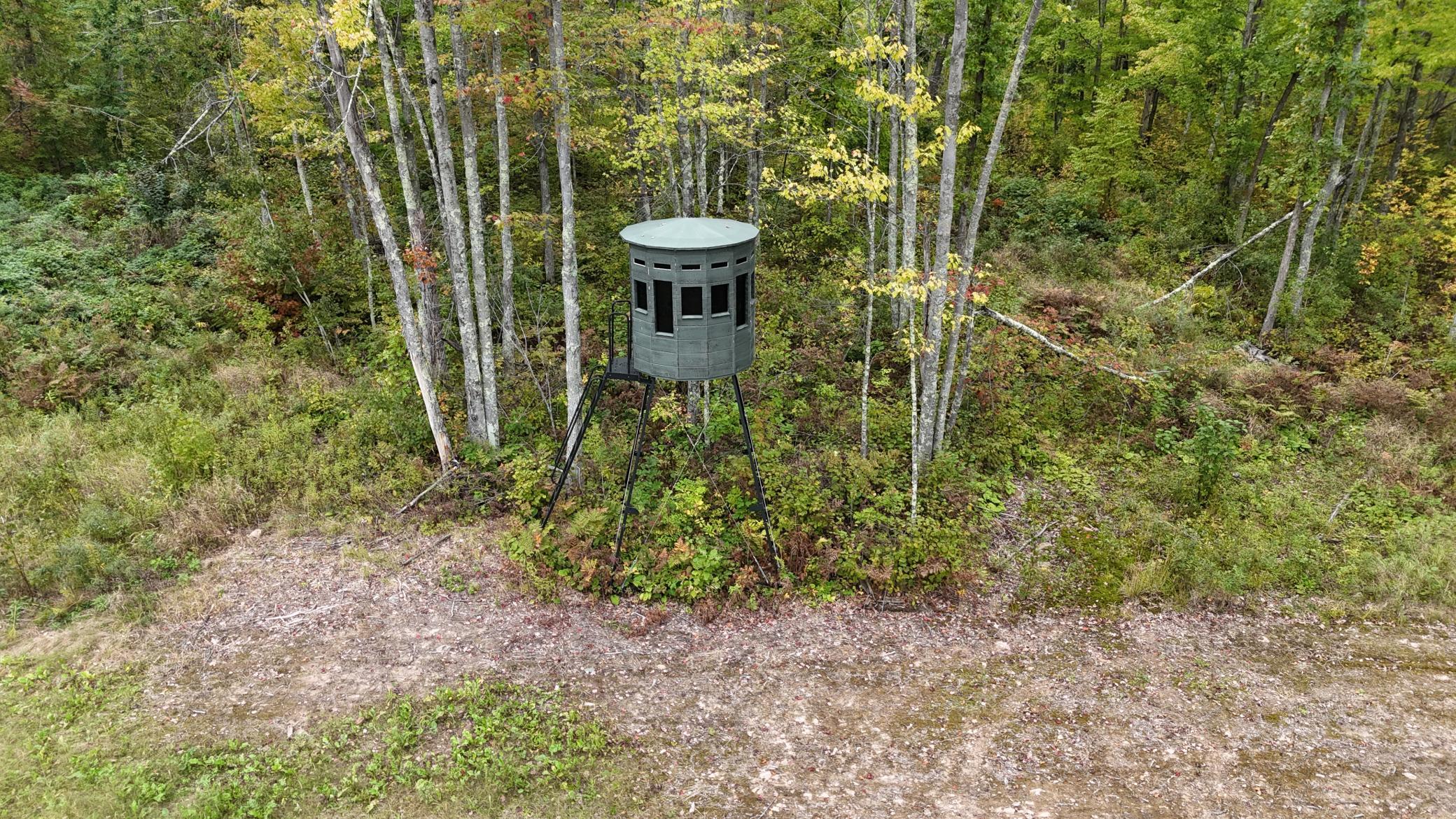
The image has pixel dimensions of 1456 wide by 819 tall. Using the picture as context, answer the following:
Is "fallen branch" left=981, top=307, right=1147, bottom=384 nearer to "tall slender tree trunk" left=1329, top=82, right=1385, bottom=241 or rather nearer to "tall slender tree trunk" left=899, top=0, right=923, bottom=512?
"tall slender tree trunk" left=899, top=0, right=923, bottom=512

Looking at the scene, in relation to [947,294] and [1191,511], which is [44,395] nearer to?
[947,294]

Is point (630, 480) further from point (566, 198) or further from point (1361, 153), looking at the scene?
point (1361, 153)

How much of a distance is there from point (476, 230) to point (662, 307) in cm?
357

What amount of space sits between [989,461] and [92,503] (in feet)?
42.0

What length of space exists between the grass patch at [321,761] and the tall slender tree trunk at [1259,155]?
59.7 feet

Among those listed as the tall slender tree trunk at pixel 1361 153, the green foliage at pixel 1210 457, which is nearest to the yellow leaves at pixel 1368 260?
the tall slender tree trunk at pixel 1361 153

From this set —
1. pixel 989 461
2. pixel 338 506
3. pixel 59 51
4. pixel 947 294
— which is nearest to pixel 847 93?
pixel 947 294

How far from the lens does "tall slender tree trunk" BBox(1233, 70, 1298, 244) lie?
1619cm

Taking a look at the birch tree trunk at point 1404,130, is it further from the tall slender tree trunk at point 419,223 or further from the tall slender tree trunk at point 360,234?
the tall slender tree trunk at point 360,234

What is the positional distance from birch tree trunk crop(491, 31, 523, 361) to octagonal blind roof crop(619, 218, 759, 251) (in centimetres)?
279

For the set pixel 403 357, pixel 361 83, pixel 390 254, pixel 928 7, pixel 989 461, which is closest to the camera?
pixel 390 254

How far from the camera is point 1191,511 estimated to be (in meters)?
9.91

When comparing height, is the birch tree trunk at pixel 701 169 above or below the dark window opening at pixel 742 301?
above

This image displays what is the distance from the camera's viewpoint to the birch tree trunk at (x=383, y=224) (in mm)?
8727
